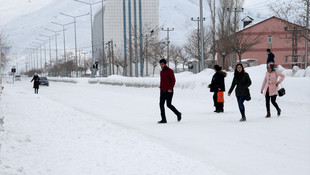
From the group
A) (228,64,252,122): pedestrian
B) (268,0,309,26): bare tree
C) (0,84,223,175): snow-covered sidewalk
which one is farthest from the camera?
(268,0,309,26): bare tree

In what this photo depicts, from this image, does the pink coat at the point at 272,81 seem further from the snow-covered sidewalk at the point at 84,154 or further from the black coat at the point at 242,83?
the snow-covered sidewalk at the point at 84,154

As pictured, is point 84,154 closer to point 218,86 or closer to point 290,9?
point 218,86

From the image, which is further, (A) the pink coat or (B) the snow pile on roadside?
(B) the snow pile on roadside

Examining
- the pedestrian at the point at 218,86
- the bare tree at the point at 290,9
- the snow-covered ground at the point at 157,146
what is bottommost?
the snow-covered ground at the point at 157,146

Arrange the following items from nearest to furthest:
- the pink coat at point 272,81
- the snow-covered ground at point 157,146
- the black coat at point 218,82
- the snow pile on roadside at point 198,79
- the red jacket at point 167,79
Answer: the snow-covered ground at point 157,146 → the red jacket at point 167,79 → the pink coat at point 272,81 → the black coat at point 218,82 → the snow pile on roadside at point 198,79

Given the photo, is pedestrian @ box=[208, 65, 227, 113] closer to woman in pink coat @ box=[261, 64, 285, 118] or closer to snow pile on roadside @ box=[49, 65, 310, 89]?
woman in pink coat @ box=[261, 64, 285, 118]

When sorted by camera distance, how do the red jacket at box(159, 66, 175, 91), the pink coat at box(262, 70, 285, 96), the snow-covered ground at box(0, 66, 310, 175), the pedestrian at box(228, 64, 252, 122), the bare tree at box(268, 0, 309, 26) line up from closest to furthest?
the snow-covered ground at box(0, 66, 310, 175) < the red jacket at box(159, 66, 175, 91) < the pedestrian at box(228, 64, 252, 122) < the pink coat at box(262, 70, 285, 96) < the bare tree at box(268, 0, 309, 26)

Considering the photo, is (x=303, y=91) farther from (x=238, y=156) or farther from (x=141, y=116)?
(x=238, y=156)

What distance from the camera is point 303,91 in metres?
18.0

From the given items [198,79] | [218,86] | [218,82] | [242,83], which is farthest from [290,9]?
[242,83]

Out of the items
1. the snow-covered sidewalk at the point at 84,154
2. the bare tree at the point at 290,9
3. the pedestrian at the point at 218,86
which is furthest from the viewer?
the bare tree at the point at 290,9

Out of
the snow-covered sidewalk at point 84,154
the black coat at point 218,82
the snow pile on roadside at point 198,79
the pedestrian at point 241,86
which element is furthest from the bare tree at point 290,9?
the snow-covered sidewalk at point 84,154

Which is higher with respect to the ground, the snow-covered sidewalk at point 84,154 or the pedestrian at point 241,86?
the pedestrian at point 241,86

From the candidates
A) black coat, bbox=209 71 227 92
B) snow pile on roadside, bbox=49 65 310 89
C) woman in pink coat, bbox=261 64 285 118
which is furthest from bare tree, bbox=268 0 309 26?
woman in pink coat, bbox=261 64 285 118
